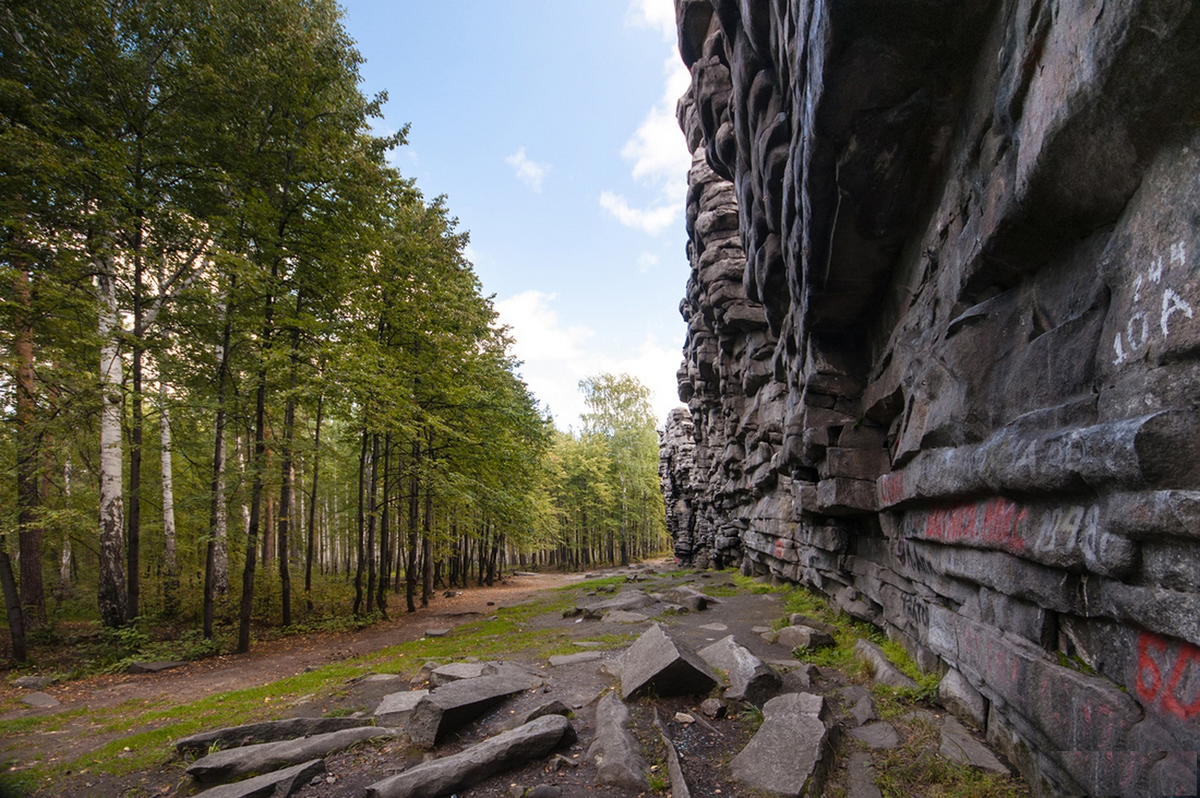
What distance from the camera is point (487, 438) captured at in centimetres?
1698

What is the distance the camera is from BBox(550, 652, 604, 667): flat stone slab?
23.2 ft

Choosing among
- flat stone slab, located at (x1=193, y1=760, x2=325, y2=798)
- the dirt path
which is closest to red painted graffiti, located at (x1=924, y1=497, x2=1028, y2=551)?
flat stone slab, located at (x1=193, y1=760, x2=325, y2=798)

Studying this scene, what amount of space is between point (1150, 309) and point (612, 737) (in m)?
4.62

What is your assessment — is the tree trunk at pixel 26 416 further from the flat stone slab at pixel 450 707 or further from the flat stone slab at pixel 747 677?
the flat stone slab at pixel 747 677

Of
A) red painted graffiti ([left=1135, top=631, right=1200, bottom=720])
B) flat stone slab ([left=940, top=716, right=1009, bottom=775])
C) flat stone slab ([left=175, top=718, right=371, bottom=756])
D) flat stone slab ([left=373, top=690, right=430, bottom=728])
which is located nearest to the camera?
red painted graffiti ([left=1135, top=631, right=1200, bottom=720])

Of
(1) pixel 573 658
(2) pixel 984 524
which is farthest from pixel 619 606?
(2) pixel 984 524

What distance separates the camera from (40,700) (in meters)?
7.46

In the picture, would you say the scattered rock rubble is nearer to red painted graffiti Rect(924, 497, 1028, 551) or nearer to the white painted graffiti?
red painted graffiti Rect(924, 497, 1028, 551)

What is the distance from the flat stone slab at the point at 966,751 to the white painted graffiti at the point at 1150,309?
10.4 feet

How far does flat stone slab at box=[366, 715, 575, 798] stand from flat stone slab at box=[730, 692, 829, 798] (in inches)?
60.7

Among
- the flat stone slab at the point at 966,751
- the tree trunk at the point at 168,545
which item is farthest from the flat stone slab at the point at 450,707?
the tree trunk at the point at 168,545

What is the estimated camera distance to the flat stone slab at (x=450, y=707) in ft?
15.0

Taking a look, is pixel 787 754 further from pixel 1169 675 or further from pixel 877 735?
pixel 1169 675

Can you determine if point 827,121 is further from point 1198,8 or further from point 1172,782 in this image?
point 1172,782
